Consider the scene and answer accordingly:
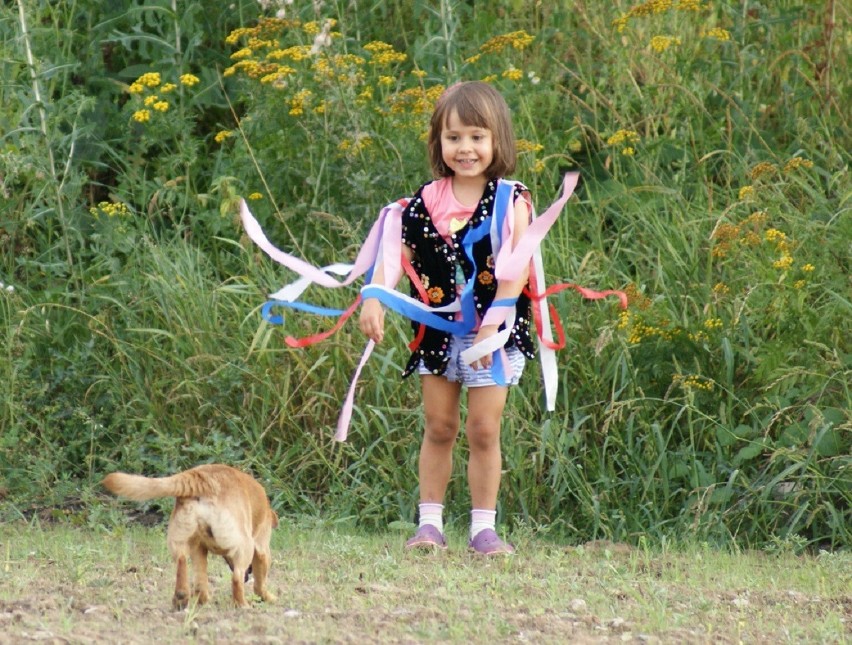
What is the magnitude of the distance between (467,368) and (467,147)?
0.83m

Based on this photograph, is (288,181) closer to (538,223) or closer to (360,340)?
(360,340)

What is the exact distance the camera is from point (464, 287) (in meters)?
5.31

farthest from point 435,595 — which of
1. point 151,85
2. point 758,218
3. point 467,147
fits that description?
point 151,85

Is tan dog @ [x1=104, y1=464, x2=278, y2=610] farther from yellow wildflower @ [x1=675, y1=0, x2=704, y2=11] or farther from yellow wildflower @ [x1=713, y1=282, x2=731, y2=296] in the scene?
yellow wildflower @ [x1=675, y1=0, x2=704, y2=11]

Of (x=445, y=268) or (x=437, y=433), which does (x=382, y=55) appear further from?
(x=437, y=433)

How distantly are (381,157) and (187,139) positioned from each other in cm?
119

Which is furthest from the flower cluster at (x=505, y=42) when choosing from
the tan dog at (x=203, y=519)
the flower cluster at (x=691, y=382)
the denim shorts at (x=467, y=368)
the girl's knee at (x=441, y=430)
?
the tan dog at (x=203, y=519)

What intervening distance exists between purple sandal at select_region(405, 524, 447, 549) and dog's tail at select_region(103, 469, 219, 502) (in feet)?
5.26

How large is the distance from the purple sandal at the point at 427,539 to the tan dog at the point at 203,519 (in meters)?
1.36

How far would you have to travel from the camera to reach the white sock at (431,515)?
5516 millimetres

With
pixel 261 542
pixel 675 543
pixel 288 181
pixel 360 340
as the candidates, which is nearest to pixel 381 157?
pixel 288 181

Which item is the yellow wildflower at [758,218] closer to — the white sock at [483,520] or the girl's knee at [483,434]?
the girl's knee at [483,434]

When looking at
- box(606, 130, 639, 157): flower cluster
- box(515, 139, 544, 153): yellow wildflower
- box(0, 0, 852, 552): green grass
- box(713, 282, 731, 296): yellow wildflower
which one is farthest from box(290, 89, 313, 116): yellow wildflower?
box(713, 282, 731, 296): yellow wildflower

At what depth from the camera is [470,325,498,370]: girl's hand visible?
5.18 m
